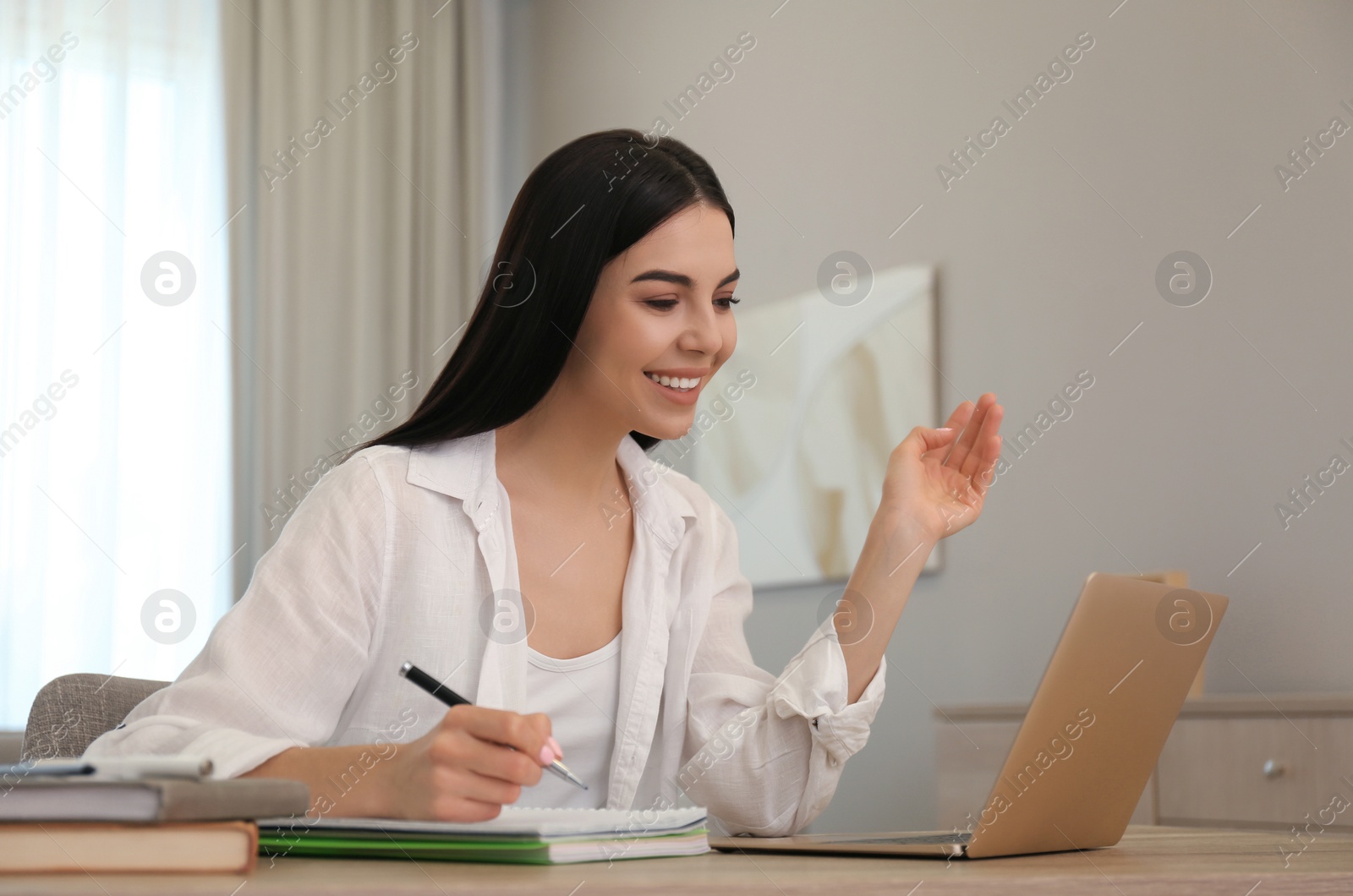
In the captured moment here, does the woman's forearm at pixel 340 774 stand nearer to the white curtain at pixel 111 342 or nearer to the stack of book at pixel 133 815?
the stack of book at pixel 133 815

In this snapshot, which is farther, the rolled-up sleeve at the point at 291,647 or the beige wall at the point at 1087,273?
the beige wall at the point at 1087,273

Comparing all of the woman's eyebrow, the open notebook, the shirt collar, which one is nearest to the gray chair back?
the shirt collar

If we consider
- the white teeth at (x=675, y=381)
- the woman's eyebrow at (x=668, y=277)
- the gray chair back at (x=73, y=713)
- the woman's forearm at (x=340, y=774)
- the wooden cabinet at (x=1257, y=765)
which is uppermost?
the woman's eyebrow at (x=668, y=277)

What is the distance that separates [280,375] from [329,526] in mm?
3071

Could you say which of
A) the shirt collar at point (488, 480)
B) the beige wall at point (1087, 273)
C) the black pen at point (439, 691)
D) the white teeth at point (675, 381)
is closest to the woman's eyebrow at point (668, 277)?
the white teeth at point (675, 381)

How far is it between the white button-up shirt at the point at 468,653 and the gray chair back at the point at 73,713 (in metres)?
0.18

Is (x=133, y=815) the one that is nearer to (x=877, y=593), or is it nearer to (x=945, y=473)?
(x=877, y=593)

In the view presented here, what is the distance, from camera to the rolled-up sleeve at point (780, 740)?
1.24 meters

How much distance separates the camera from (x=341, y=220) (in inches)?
172

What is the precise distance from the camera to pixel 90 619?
3.74 metres

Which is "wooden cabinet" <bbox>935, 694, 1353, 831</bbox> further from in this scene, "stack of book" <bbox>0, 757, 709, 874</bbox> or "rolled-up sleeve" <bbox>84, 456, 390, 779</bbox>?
"stack of book" <bbox>0, 757, 709, 874</bbox>

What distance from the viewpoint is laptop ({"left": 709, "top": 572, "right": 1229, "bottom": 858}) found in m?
0.86

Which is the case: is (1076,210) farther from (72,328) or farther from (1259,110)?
(72,328)

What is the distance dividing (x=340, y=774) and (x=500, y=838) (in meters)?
0.24
